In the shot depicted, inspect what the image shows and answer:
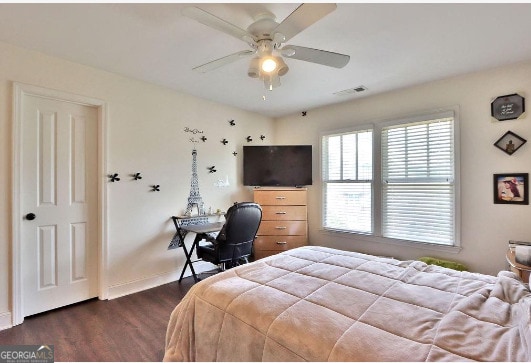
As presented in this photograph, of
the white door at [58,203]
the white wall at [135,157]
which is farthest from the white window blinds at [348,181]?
Result: the white door at [58,203]

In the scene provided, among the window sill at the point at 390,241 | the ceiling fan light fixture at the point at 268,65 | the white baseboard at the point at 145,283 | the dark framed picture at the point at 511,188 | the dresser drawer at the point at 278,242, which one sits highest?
the ceiling fan light fixture at the point at 268,65

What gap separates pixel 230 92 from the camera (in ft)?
11.3

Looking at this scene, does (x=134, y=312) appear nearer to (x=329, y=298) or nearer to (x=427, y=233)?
(x=329, y=298)

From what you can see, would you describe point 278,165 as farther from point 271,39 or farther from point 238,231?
point 271,39

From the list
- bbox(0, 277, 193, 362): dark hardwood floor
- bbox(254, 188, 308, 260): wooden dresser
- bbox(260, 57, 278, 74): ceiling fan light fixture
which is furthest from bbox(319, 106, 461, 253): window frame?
bbox(0, 277, 193, 362): dark hardwood floor

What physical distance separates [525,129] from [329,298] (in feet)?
8.91

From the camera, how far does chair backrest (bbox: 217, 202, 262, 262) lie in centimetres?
281

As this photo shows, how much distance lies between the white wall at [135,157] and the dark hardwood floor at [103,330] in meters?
0.23

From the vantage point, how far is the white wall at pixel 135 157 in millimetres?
2275

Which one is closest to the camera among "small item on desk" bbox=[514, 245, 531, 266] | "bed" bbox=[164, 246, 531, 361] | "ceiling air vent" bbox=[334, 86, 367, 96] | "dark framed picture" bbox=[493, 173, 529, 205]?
"bed" bbox=[164, 246, 531, 361]

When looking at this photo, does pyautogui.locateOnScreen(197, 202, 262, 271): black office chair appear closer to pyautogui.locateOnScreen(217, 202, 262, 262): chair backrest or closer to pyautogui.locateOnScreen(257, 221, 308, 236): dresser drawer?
pyautogui.locateOnScreen(217, 202, 262, 262): chair backrest

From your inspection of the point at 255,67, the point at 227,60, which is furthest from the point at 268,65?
the point at 227,60

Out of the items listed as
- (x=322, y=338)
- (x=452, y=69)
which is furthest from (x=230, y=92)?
(x=322, y=338)

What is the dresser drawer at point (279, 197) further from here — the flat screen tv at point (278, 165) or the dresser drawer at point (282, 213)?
the flat screen tv at point (278, 165)
